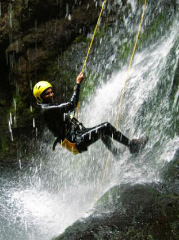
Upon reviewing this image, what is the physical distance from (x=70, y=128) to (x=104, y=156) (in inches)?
64.3

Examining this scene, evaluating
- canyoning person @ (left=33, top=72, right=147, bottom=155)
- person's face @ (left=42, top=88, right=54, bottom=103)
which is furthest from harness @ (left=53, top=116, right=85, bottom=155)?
person's face @ (left=42, top=88, right=54, bottom=103)

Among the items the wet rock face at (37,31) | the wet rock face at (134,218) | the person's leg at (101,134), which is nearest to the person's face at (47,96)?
the person's leg at (101,134)

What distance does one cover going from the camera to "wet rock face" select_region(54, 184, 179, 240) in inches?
101

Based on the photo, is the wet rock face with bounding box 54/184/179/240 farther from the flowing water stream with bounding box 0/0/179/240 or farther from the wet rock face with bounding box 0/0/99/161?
the wet rock face with bounding box 0/0/99/161

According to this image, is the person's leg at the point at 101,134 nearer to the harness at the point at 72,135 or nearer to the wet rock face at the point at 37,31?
the harness at the point at 72,135

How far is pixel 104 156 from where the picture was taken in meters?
5.61

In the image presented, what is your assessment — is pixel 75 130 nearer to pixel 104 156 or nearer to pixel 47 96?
pixel 47 96

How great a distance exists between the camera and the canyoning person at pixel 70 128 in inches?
159

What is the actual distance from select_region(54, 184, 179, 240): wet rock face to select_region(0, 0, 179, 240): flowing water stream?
28cm

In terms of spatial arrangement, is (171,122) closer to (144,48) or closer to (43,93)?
(43,93)

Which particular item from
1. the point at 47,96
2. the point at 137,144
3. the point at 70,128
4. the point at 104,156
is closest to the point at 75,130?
→ the point at 70,128

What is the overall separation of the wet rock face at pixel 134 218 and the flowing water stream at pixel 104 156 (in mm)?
283

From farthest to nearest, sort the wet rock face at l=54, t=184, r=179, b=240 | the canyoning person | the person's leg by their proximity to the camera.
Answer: the person's leg → the canyoning person → the wet rock face at l=54, t=184, r=179, b=240

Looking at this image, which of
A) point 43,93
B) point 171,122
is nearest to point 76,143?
point 43,93
